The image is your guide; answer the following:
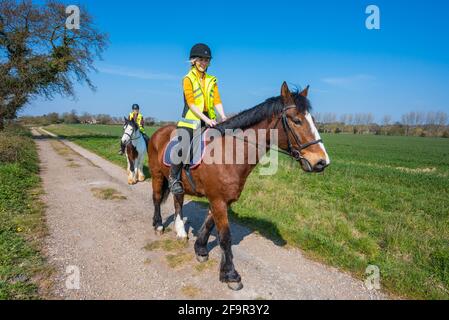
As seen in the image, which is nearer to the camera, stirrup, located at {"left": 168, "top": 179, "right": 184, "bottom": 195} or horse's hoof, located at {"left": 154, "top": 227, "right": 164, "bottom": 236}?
stirrup, located at {"left": 168, "top": 179, "right": 184, "bottom": 195}

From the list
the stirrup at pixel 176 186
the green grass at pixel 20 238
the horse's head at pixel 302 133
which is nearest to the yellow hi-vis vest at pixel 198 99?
the stirrup at pixel 176 186

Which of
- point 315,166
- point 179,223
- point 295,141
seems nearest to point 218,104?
point 295,141

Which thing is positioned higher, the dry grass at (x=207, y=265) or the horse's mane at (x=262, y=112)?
the horse's mane at (x=262, y=112)

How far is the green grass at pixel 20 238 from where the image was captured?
12.2 feet

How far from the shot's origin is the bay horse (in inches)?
143

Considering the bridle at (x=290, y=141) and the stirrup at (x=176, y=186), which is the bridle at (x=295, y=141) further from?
the stirrup at (x=176, y=186)

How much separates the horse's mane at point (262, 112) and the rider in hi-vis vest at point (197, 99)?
333 mm

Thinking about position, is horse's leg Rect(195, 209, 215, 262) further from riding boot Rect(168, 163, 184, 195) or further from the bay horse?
riding boot Rect(168, 163, 184, 195)

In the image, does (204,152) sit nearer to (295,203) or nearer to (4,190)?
(295,203)

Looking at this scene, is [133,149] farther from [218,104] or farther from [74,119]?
[74,119]

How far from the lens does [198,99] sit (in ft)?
15.2

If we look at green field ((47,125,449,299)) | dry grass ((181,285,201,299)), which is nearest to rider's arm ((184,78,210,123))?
dry grass ((181,285,201,299))

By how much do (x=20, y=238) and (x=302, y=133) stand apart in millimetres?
5476

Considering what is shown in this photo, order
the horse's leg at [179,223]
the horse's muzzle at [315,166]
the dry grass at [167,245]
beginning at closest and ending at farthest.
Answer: the horse's muzzle at [315,166] → the dry grass at [167,245] → the horse's leg at [179,223]
